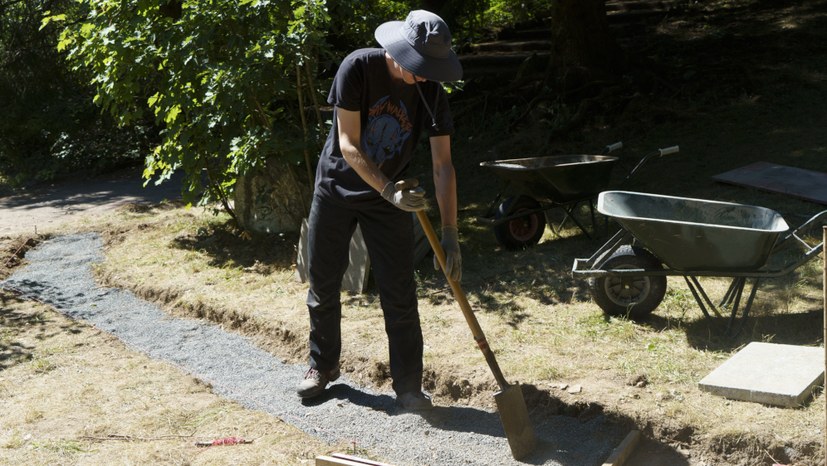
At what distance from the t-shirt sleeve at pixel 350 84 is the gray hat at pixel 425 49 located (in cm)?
18

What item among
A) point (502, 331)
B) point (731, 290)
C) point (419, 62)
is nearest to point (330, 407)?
point (502, 331)

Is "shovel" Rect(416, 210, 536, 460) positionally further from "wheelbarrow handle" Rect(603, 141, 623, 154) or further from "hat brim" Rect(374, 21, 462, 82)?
"wheelbarrow handle" Rect(603, 141, 623, 154)

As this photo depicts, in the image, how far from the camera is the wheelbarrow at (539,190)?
23.3 ft

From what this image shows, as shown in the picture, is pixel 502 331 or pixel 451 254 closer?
pixel 451 254

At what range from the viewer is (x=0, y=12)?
14.1m

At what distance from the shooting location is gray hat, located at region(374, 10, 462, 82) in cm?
400

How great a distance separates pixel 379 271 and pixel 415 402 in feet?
2.34

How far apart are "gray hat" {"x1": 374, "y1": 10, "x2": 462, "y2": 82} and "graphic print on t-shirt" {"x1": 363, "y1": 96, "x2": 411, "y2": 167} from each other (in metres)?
0.31

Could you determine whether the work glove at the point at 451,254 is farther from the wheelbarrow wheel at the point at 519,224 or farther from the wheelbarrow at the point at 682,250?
the wheelbarrow wheel at the point at 519,224

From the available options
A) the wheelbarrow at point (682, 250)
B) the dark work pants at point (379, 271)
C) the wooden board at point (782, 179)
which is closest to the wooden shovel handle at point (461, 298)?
the dark work pants at point (379, 271)

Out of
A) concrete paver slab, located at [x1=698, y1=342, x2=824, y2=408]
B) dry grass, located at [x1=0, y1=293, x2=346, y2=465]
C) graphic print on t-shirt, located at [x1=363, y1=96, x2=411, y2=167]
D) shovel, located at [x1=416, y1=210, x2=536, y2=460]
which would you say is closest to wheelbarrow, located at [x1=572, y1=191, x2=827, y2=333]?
concrete paver slab, located at [x1=698, y1=342, x2=824, y2=408]

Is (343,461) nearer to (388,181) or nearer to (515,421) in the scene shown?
(515,421)

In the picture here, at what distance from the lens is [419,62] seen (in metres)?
4.00

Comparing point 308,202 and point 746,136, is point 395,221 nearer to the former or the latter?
point 308,202
